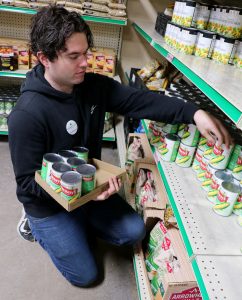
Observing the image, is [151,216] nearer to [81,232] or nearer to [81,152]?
[81,232]

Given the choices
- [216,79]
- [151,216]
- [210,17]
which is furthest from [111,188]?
[210,17]

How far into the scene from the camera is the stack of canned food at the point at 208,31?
1.34m

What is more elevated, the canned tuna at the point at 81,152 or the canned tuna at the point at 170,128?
the canned tuna at the point at 170,128

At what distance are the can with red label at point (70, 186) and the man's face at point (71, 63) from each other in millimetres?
454

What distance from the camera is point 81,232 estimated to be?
167 cm

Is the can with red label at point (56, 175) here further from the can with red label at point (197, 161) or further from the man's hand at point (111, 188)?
the can with red label at point (197, 161)

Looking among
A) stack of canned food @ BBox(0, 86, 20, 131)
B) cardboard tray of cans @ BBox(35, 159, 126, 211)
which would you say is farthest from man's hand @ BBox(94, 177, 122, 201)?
stack of canned food @ BBox(0, 86, 20, 131)

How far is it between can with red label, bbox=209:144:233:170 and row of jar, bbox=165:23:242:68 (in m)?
0.40

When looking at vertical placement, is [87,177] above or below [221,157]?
below

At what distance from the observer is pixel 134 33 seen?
3213 millimetres

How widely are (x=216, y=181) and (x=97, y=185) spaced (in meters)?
0.53

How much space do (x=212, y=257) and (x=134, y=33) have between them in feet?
9.15

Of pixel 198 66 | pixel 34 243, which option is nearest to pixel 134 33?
pixel 198 66

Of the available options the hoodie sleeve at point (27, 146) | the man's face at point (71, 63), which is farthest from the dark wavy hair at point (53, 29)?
the hoodie sleeve at point (27, 146)
